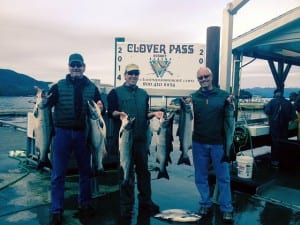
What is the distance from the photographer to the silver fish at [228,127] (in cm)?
476

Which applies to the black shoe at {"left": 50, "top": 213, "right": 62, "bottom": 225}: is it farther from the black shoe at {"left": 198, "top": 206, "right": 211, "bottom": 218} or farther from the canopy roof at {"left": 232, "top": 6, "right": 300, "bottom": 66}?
the canopy roof at {"left": 232, "top": 6, "right": 300, "bottom": 66}

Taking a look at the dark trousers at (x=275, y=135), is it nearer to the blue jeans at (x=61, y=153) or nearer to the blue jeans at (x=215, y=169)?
the blue jeans at (x=215, y=169)

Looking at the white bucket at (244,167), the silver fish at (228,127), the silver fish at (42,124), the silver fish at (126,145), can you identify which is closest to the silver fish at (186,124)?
the silver fish at (228,127)

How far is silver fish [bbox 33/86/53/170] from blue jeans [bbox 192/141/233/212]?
89.3 inches

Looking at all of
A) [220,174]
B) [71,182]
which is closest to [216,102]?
[220,174]

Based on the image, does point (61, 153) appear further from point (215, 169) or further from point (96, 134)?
point (215, 169)

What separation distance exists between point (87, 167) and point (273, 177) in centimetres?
468

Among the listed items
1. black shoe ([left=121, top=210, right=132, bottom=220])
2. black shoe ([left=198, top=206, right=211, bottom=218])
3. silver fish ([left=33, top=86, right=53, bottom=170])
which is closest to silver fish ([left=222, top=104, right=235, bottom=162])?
black shoe ([left=198, top=206, right=211, bottom=218])

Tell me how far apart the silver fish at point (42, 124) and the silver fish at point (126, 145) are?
994 millimetres

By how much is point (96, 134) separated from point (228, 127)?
1971 millimetres

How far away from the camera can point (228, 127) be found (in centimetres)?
480

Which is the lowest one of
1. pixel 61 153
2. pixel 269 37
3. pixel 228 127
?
pixel 61 153

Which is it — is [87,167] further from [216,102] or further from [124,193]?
[216,102]

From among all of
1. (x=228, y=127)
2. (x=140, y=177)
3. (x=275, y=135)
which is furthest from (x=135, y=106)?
(x=275, y=135)
